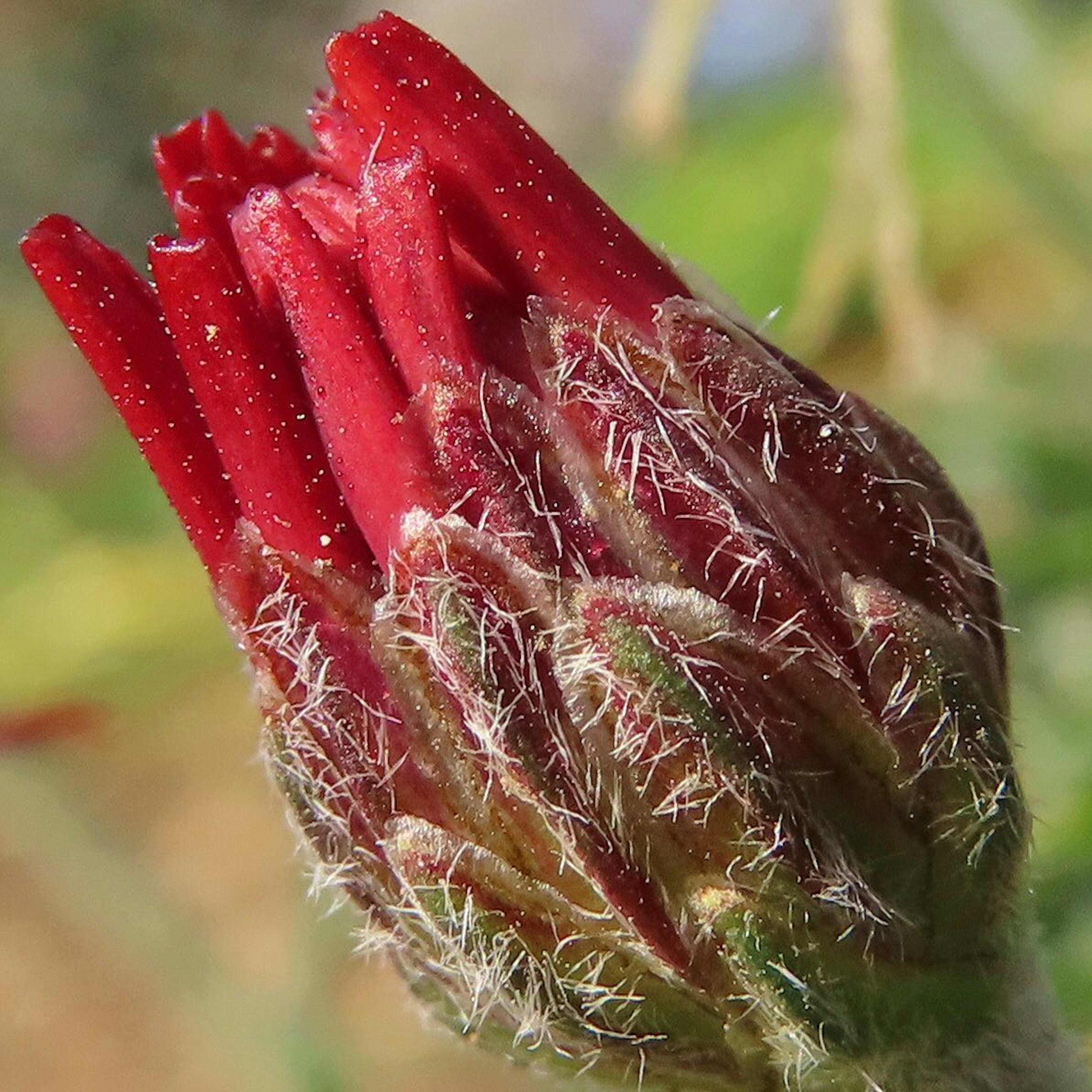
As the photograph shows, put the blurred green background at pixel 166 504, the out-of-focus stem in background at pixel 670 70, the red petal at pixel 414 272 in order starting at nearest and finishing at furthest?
the red petal at pixel 414 272 → the blurred green background at pixel 166 504 → the out-of-focus stem in background at pixel 670 70

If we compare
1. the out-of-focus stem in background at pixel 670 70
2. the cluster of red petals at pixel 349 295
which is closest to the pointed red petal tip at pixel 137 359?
the cluster of red petals at pixel 349 295

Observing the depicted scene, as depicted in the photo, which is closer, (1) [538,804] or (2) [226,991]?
(1) [538,804]

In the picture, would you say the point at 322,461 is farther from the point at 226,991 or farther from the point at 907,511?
the point at 226,991

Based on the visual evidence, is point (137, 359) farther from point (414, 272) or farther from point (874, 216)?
point (874, 216)

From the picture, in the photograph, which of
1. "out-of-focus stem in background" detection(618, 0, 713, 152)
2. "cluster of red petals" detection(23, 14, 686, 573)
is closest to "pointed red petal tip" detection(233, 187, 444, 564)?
"cluster of red petals" detection(23, 14, 686, 573)

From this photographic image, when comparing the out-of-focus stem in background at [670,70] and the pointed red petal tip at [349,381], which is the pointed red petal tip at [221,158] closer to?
the pointed red petal tip at [349,381]

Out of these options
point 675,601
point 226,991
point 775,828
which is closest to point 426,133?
point 675,601

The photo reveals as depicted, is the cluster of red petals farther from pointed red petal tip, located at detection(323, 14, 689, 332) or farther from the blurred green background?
the blurred green background
